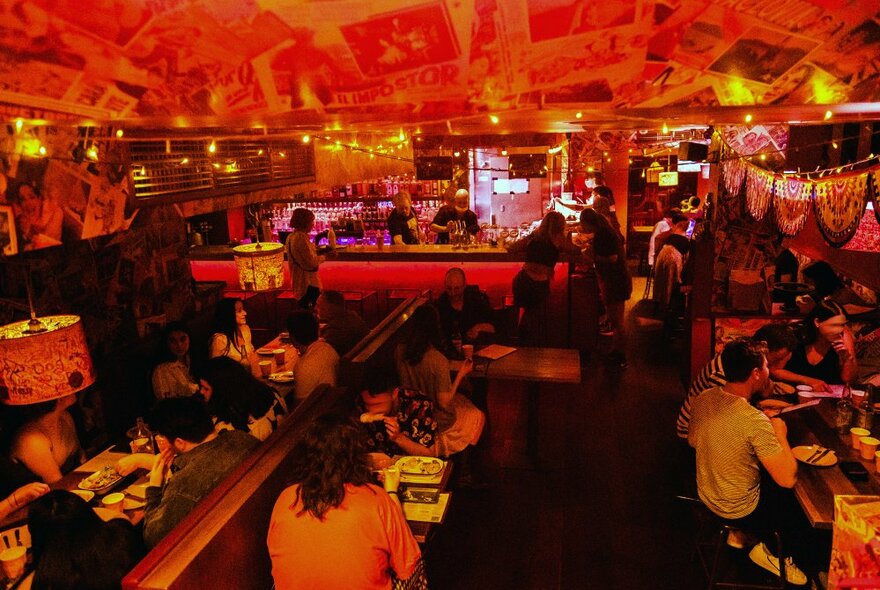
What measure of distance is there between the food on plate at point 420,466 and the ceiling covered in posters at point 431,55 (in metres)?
2.19

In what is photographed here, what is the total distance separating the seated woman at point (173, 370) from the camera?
4.85 metres

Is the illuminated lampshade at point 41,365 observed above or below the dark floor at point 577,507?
above

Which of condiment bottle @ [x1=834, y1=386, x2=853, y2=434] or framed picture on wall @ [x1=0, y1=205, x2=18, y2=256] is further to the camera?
condiment bottle @ [x1=834, y1=386, x2=853, y2=434]

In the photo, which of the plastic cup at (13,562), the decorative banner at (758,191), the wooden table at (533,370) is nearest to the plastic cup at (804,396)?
the wooden table at (533,370)

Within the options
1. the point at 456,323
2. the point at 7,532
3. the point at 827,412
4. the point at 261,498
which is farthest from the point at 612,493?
the point at 7,532

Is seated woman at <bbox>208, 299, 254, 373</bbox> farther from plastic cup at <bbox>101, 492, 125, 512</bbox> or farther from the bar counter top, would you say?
the bar counter top

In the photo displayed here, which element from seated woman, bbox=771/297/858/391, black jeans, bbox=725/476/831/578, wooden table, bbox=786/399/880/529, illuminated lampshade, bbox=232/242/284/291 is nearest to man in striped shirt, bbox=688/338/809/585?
black jeans, bbox=725/476/831/578

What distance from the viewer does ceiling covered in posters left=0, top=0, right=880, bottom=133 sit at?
5.02ft

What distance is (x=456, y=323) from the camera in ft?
19.9

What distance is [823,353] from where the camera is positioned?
193 inches

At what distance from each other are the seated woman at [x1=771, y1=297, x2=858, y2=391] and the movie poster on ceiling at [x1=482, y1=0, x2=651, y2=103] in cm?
384

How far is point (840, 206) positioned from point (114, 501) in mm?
4327

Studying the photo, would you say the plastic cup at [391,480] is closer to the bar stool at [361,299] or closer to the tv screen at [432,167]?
the bar stool at [361,299]

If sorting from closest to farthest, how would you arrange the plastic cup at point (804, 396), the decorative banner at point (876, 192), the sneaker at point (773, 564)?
the decorative banner at point (876, 192) < the sneaker at point (773, 564) < the plastic cup at point (804, 396)
